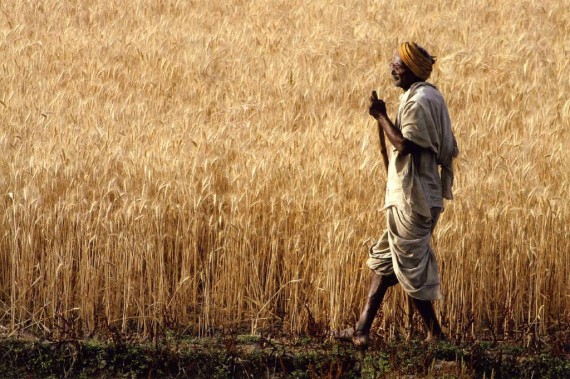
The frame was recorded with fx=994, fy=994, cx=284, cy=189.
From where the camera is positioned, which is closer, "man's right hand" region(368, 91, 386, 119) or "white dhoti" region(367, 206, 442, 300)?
"man's right hand" region(368, 91, 386, 119)

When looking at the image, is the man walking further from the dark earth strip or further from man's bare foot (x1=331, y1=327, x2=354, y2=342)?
man's bare foot (x1=331, y1=327, x2=354, y2=342)

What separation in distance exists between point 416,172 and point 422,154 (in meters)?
0.10

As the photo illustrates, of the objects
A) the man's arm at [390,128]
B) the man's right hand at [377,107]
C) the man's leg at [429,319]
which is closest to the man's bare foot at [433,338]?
the man's leg at [429,319]

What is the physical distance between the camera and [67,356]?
18.4 ft

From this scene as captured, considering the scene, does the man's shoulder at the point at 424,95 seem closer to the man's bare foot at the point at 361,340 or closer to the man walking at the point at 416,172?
the man walking at the point at 416,172

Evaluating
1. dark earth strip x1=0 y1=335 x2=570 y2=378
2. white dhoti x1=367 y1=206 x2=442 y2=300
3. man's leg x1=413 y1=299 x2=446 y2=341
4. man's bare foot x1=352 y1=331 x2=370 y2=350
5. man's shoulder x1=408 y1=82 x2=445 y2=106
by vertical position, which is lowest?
dark earth strip x1=0 y1=335 x2=570 y2=378

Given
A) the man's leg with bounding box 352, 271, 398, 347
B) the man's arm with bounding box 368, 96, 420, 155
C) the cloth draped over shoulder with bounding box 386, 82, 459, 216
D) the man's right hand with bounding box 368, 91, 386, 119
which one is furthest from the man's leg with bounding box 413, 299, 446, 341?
the man's right hand with bounding box 368, 91, 386, 119

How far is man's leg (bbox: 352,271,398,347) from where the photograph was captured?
215 inches

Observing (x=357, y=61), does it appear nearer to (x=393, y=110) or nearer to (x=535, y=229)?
(x=393, y=110)

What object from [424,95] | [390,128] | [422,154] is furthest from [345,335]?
[424,95]

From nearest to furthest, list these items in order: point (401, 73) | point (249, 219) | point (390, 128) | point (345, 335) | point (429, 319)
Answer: point (390, 128)
point (401, 73)
point (429, 319)
point (345, 335)
point (249, 219)

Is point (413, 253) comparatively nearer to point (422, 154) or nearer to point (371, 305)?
point (371, 305)

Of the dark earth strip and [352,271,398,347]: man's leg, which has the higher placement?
[352,271,398,347]: man's leg

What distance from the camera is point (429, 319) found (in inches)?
214
